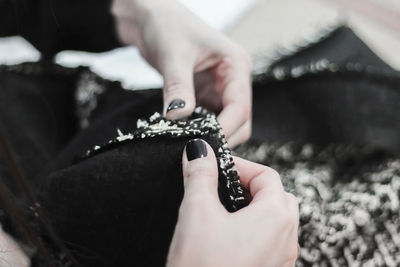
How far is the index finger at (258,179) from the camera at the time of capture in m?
0.38

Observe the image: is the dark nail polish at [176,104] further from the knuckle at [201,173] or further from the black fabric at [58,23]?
the black fabric at [58,23]

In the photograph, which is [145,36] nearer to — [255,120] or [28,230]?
[255,120]

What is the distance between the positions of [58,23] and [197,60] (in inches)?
9.1

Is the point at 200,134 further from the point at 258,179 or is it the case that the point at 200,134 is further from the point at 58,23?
the point at 58,23

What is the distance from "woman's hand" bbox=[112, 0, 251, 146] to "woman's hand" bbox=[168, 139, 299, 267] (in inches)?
6.0

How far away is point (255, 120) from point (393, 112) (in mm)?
171

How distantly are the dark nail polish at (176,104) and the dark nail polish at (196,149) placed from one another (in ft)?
0.28

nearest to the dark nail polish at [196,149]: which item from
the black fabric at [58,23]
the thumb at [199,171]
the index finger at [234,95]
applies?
the thumb at [199,171]

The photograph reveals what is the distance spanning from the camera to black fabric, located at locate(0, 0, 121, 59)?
68cm

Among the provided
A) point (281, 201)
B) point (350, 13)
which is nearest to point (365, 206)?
point (281, 201)

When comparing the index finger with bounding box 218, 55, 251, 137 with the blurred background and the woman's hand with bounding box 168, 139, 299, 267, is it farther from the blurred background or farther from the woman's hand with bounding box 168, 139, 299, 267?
the blurred background

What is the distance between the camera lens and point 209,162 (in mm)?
384

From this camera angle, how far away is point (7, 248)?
429 mm

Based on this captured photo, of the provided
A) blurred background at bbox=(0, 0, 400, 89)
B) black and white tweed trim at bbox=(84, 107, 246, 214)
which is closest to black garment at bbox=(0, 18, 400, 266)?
black and white tweed trim at bbox=(84, 107, 246, 214)
